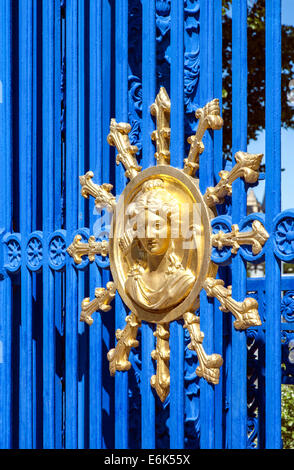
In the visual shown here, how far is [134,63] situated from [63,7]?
43 centimetres

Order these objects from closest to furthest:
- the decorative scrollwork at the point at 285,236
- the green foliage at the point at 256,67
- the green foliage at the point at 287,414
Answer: the decorative scrollwork at the point at 285,236
the green foliage at the point at 287,414
the green foliage at the point at 256,67

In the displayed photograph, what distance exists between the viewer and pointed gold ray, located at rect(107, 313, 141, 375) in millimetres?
2230

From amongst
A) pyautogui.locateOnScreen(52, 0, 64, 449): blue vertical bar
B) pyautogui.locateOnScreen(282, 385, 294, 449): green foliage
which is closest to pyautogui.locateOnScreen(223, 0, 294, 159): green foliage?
pyautogui.locateOnScreen(282, 385, 294, 449): green foliage

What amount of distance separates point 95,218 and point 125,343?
0.42 meters

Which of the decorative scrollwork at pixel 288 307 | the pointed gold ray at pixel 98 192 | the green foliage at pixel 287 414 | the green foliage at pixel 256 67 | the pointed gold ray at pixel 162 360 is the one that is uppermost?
the green foliage at pixel 256 67

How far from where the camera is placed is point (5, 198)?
269cm

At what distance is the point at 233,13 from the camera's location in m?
2.04

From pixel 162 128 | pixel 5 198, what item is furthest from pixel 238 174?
pixel 5 198

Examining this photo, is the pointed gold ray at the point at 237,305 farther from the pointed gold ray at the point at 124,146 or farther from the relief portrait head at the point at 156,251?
the pointed gold ray at the point at 124,146

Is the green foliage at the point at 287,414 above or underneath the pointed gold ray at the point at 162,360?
underneath

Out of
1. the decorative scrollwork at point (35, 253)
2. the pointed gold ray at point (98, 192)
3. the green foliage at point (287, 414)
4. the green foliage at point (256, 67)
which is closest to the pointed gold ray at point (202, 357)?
the pointed gold ray at point (98, 192)

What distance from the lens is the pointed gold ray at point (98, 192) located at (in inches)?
91.7

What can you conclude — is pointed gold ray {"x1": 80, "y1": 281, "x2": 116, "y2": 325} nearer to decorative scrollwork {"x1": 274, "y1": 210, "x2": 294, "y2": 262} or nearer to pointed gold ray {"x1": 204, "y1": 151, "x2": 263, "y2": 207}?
pointed gold ray {"x1": 204, "y1": 151, "x2": 263, "y2": 207}
